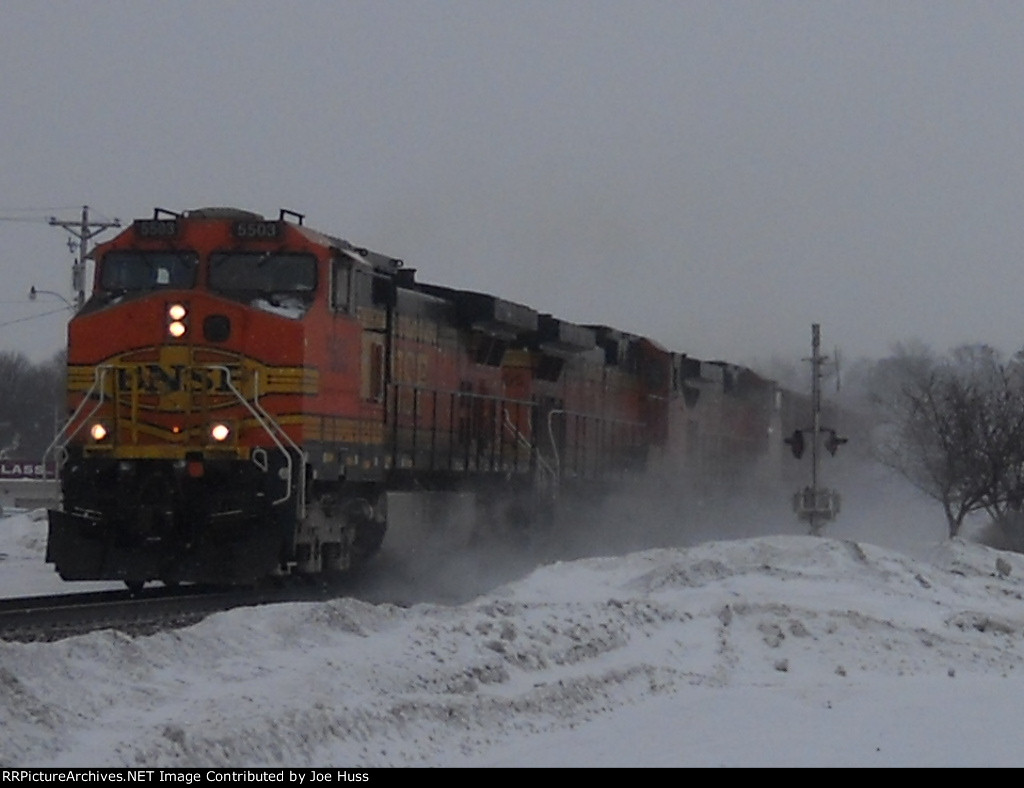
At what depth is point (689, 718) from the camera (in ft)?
34.3

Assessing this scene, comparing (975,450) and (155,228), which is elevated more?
(155,228)

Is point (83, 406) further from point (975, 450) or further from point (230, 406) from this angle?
point (975, 450)

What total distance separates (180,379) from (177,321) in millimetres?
638

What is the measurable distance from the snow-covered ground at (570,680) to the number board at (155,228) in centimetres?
546

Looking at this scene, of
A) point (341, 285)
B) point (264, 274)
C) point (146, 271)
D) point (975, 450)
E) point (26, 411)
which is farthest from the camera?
point (26, 411)

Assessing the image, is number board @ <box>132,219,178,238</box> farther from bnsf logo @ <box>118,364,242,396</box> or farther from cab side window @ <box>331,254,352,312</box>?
cab side window @ <box>331,254,352,312</box>

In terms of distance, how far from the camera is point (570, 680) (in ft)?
36.4

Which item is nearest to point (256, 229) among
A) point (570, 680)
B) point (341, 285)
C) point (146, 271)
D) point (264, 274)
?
point (264, 274)

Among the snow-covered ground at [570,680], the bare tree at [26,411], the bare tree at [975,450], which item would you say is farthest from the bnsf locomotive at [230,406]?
the bare tree at [26,411]

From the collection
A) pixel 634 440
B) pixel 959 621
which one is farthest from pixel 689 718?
pixel 634 440

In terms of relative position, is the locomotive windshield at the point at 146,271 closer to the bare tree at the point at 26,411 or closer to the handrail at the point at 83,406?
the handrail at the point at 83,406

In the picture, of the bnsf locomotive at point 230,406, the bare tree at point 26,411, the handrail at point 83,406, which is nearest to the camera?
the bnsf locomotive at point 230,406

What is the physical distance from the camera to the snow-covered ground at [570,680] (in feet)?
27.9
